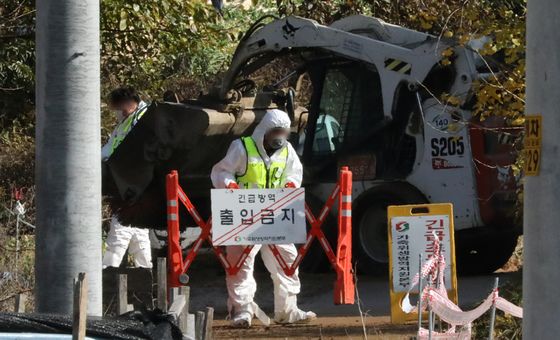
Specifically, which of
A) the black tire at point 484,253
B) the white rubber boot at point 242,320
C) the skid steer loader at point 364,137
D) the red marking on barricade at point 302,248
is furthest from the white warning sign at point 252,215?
the black tire at point 484,253

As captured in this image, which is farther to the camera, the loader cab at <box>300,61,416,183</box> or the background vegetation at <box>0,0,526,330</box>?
the loader cab at <box>300,61,416,183</box>

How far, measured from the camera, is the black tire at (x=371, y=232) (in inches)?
504

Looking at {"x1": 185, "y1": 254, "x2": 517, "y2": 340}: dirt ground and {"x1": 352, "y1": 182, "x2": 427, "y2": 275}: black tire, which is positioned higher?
{"x1": 352, "y1": 182, "x2": 427, "y2": 275}: black tire

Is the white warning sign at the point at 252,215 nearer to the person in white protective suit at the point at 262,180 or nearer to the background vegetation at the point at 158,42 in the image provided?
the person in white protective suit at the point at 262,180

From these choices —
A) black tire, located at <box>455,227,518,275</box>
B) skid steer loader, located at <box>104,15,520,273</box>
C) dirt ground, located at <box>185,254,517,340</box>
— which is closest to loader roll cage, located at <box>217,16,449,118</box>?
skid steer loader, located at <box>104,15,520,273</box>

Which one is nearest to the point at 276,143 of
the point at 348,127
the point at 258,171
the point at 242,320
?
the point at 258,171

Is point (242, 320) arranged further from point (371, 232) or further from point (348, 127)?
point (348, 127)

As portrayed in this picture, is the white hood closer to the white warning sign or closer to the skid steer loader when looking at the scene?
the white warning sign

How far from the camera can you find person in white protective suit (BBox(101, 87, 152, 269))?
40.1 feet

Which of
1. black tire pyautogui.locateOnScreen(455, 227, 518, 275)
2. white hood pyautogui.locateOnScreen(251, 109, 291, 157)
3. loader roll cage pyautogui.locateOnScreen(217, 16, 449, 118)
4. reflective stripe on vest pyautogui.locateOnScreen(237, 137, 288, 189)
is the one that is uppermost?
loader roll cage pyautogui.locateOnScreen(217, 16, 449, 118)

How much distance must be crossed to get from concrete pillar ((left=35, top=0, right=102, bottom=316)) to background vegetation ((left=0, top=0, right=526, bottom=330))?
353 centimetres

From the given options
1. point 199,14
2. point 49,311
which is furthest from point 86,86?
point 199,14

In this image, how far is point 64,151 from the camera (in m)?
5.84

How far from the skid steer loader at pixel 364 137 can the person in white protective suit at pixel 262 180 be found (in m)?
1.95
